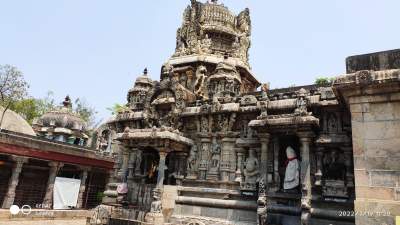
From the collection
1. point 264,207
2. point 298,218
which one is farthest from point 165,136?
point 298,218

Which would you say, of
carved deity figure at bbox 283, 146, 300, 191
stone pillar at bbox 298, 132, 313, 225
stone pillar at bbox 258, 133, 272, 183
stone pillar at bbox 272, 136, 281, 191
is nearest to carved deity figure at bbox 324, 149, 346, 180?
stone pillar at bbox 298, 132, 313, 225

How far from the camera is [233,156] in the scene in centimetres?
1252

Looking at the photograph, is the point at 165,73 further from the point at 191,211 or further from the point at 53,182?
the point at 53,182

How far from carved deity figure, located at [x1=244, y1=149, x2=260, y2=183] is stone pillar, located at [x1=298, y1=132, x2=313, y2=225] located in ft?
6.48

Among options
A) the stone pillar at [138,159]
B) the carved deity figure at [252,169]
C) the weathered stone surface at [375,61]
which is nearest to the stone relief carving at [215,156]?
the carved deity figure at [252,169]

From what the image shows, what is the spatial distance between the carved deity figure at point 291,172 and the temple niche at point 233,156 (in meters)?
0.03

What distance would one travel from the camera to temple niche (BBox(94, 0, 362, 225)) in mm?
10148

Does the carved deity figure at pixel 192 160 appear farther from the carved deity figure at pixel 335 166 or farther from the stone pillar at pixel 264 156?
the carved deity figure at pixel 335 166

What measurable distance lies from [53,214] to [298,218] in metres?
13.5

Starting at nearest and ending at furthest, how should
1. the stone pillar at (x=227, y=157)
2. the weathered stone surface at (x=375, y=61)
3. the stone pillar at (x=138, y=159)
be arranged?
the weathered stone surface at (x=375, y=61), the stone pillar at (x=227, y=157), the stone pillar at (x=138, y=159)

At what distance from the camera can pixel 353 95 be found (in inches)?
269

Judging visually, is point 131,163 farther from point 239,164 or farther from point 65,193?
point 65,193

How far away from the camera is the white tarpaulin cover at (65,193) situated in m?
19.7

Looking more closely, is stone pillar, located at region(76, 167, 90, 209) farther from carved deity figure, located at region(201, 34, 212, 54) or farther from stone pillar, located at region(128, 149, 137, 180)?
carved deity figure, located at region(201, 34, 212, 54)
